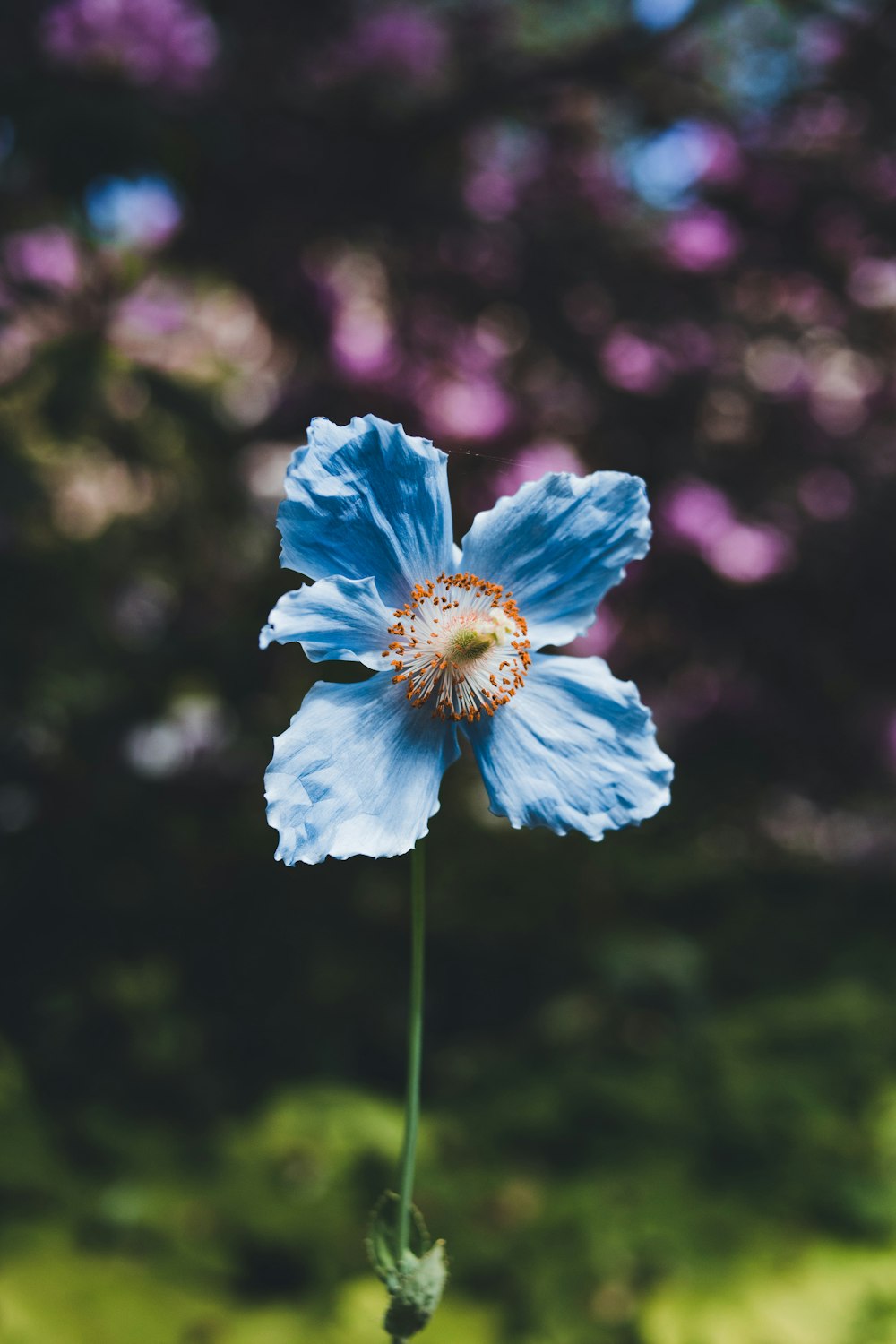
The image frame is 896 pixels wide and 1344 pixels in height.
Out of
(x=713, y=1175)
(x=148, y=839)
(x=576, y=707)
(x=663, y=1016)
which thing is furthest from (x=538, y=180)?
(x=576, y=707)

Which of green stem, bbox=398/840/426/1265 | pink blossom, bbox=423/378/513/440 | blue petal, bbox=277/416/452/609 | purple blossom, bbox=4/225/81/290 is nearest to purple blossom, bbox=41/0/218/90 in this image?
purple blossom, bbox=4/225/81/290

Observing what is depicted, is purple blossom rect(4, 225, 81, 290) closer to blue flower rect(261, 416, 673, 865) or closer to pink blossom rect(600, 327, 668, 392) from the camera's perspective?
pink blossom rect(600, 327, 668, 392)

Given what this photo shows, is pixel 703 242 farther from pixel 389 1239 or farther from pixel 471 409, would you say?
pixel 389 1239

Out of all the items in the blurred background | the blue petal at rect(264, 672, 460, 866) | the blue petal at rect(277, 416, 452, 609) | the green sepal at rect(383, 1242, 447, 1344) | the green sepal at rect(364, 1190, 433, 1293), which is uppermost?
the blurred background

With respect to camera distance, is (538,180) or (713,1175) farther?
(538,180)

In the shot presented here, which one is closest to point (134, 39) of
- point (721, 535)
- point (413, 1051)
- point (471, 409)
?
point (471, 409)

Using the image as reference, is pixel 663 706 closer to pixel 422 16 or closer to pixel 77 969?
pixel 77 969
